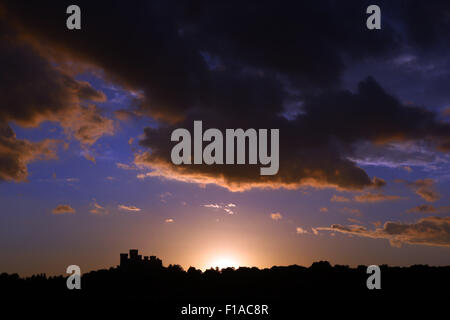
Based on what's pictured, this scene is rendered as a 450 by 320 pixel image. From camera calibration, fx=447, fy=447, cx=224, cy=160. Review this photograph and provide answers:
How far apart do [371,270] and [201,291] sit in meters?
67.1

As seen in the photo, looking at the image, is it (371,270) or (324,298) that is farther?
(371,270)

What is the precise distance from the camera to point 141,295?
171875mm

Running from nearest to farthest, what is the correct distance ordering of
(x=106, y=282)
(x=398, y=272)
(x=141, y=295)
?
(x=398, y=272), (x=141, y=295), (x=106, y=282)
